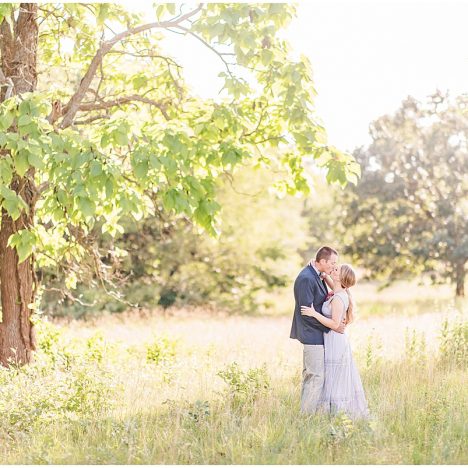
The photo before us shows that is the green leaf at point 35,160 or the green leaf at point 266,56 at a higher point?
the green leaf at point 266,56

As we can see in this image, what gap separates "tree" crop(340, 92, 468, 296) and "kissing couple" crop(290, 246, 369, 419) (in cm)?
1919

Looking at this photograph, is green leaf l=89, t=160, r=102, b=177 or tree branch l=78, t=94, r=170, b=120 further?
tree branch l=78, t=94, r=170, b=120

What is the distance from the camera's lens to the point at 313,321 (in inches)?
297

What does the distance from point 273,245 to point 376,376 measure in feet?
47.9

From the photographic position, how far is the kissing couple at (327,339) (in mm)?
7504

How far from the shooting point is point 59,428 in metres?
7.29

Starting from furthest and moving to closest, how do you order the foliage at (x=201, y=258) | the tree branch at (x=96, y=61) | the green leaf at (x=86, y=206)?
the foliage at (x=201, y=258), the tree branch at (x=96, y=61), the green leaf at (x=86, y=206)

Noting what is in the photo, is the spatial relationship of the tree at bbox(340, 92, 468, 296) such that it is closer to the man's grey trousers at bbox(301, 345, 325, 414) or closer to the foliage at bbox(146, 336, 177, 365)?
the foliage at bbox(146, 336, 177, 365)

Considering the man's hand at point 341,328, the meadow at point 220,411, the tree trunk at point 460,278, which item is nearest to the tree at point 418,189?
the tree trunk at point 460,278

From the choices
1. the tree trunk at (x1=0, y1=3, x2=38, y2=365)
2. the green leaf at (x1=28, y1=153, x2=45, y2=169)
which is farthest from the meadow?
the green leaf at (x1=28, y1=153, x2=45, y2=169)

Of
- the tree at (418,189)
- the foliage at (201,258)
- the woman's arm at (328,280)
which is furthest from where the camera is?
the tree at (418,189)

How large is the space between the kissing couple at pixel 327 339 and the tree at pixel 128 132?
4.52 ft

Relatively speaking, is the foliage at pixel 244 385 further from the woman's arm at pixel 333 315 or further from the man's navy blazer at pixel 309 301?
the woman's arm at pixel 333 315

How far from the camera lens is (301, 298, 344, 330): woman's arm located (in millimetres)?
7414
